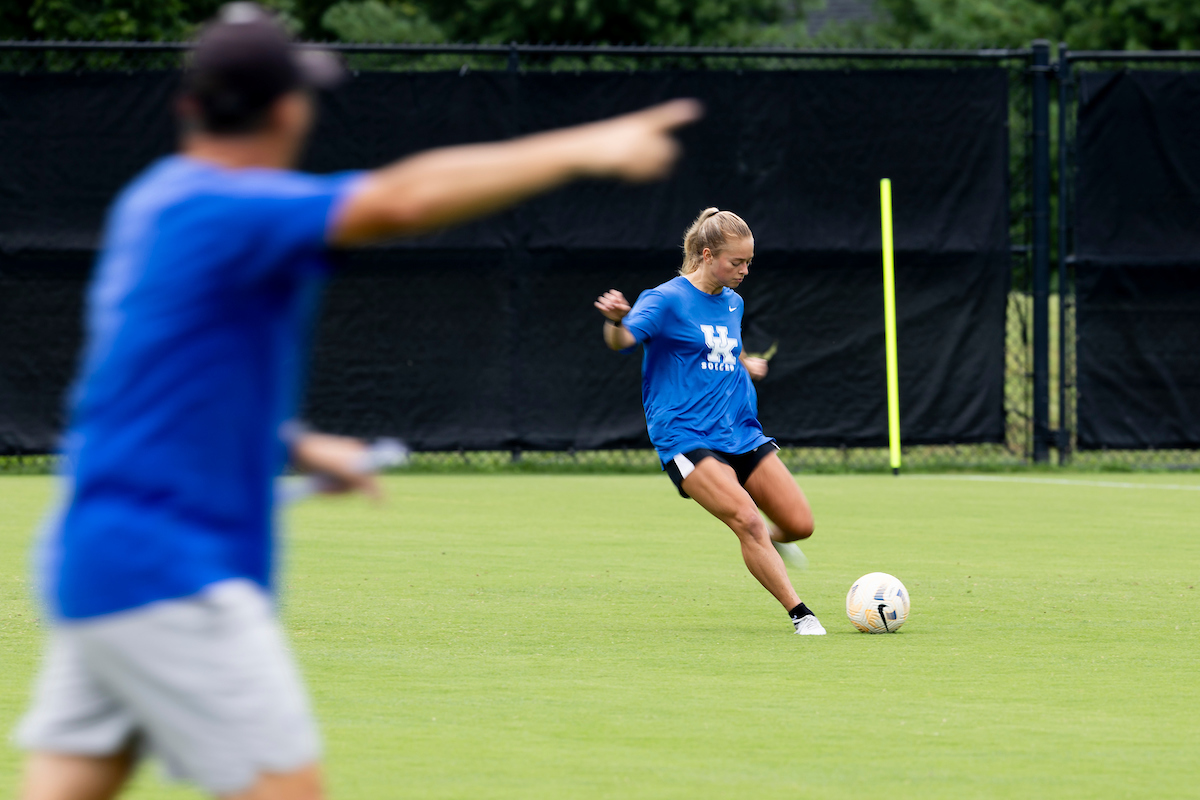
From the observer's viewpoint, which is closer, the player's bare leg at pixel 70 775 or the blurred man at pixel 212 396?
the blurred man at pixel 212 396

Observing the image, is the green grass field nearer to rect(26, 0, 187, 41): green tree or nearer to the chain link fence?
the chain link fence

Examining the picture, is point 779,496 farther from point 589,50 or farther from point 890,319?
point 890,319

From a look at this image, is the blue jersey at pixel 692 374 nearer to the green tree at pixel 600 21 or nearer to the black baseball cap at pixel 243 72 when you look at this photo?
the black baseball cap at pixel 243 72

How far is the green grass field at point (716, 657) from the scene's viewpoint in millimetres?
5262

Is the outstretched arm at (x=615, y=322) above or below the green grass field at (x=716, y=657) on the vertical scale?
above

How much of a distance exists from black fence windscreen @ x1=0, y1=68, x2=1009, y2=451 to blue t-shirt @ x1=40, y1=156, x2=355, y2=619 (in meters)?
13.4

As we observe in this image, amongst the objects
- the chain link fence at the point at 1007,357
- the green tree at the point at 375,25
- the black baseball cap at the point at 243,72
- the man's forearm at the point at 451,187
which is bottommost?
the chain link fence at the point at 1007,357

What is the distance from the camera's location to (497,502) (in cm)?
1417

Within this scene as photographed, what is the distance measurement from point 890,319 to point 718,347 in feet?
26.4

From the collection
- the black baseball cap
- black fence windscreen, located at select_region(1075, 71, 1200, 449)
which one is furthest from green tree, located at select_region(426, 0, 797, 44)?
the black baseball cap

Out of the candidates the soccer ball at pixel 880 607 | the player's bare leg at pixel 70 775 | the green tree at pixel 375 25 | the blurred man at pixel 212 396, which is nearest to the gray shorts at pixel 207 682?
the blurred man at pixel 212 396

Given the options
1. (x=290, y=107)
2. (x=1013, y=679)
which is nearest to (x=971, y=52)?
(x=1013, y=679)

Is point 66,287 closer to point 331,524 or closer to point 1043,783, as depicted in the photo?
point 331,524

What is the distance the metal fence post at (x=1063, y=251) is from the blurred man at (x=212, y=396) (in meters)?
14.2
